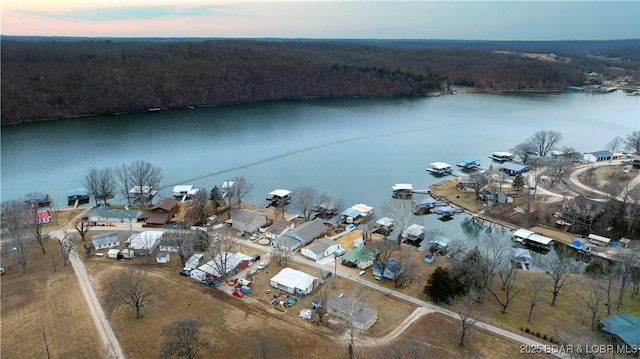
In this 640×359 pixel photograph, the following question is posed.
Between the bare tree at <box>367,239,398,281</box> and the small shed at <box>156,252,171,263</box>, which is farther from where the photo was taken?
the small shed at <box>156,252,171,263</box>

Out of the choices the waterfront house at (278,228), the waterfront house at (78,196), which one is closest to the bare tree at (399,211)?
the waterfront house at (278,228)

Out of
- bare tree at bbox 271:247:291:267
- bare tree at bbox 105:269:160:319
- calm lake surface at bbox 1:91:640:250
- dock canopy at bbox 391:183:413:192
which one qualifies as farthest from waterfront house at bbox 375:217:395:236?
bare tree at bbox 105:269:160:319

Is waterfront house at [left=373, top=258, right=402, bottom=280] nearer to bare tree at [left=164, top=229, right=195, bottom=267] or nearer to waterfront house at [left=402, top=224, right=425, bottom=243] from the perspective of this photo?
waterfront house at [left=402, top=224, right=425, bottom=243]

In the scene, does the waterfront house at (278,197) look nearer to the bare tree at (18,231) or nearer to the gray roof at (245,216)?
the gray roof at (245,216)

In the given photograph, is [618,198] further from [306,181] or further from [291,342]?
[291,342]

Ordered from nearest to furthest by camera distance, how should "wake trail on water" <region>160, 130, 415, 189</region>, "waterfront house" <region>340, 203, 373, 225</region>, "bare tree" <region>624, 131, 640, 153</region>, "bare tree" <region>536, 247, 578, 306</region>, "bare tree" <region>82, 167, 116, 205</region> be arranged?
"bare tree" <region>536, 247, 578, 306</region> < "waterfront house" <region>340, 203, 373, 225</region> < "bare tree" <region>82, 167, 116, 205</region> < "wake trail on water" <region>160, 130, 415, 189</region> < "bare tree" <region>624, 131, 640, 153</region>

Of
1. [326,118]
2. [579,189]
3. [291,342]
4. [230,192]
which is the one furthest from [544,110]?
[291,342]
